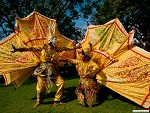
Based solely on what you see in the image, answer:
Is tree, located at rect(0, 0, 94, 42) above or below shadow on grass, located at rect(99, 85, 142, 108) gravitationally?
above

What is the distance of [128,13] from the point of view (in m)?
21.2

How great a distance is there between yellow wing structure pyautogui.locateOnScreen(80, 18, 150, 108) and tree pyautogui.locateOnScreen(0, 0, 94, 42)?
43.8ft

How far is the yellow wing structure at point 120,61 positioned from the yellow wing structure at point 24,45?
1.07 m

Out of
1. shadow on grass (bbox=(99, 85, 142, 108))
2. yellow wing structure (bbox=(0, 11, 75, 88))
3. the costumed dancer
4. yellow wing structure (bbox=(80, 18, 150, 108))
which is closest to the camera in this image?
yellow wing structure (bbox=(80, 18, 150, 108))

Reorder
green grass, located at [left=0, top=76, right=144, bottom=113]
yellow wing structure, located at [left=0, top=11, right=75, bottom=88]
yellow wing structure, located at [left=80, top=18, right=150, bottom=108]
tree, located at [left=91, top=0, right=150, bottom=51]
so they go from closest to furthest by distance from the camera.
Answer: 1. yellow wing structure, located at [left=80, top=18, right=150, bottom=108]
2. green grass, located at [left=0, top=76, right=144, bottom=113]
3. yellow wing structure, located at [left=0, top=11, right=75, bottom=88]
4. tree, located at [left=91, top=0, right=150, bottom=51]

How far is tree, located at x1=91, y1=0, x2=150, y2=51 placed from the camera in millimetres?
20619

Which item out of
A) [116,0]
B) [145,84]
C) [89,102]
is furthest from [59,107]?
[116,0]

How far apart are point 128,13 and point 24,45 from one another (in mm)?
14872

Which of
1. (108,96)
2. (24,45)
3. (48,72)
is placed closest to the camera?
(48,72)

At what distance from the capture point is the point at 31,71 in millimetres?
8258

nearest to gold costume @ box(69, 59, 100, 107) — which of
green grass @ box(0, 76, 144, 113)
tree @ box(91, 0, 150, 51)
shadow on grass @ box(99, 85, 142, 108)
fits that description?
green grass @ box(0, 76, 144, 113)

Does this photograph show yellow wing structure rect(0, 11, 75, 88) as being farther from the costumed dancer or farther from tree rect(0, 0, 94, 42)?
tree rect(0, 0, 94, 42)

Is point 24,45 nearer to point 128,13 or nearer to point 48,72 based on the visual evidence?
point 48,72

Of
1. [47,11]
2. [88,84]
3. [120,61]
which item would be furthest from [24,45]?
[47,11]
